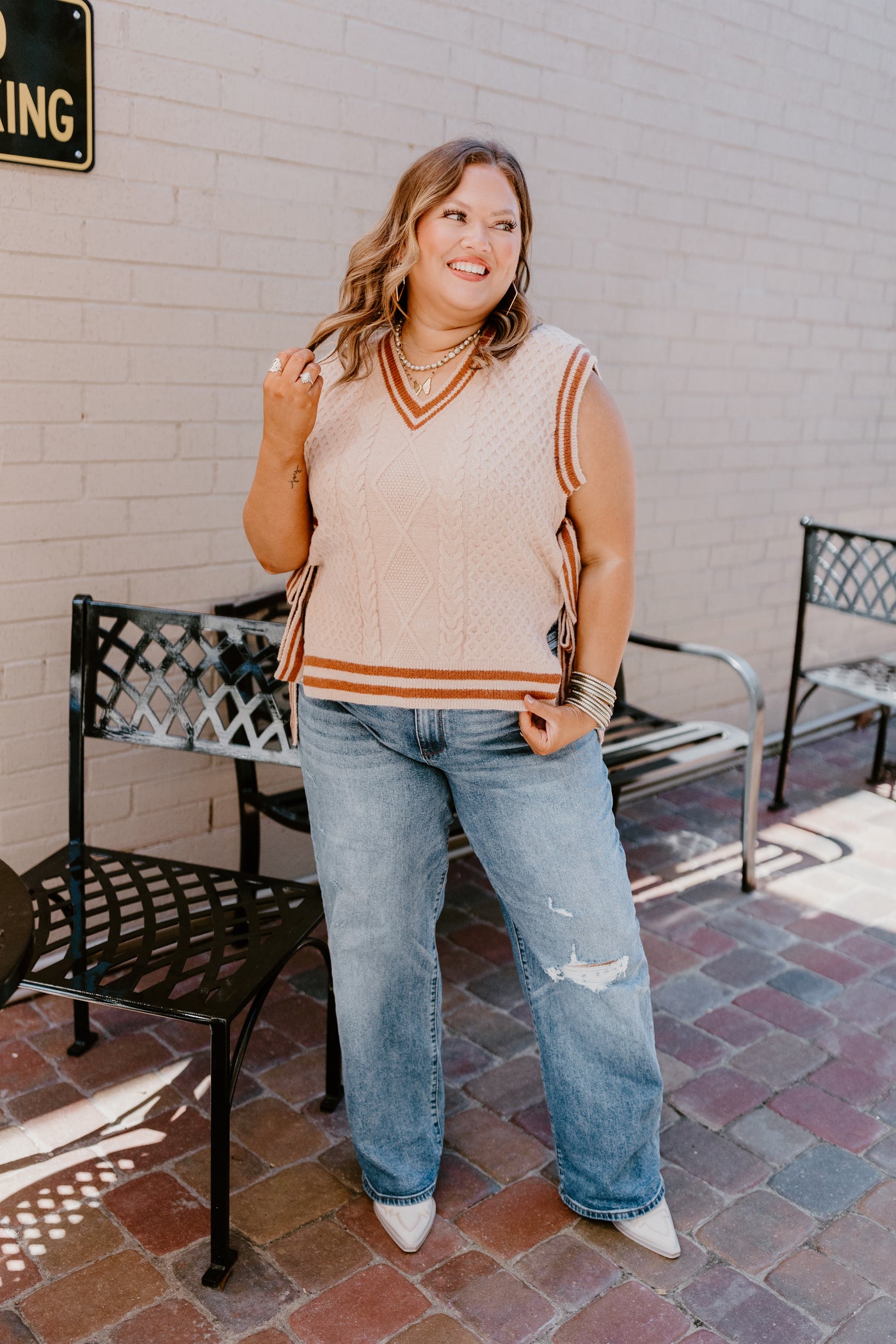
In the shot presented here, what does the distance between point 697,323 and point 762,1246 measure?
305 centimetres

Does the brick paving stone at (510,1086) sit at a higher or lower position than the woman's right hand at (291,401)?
lower

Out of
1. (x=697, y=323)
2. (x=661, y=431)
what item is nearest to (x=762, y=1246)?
(x=661, y=431)

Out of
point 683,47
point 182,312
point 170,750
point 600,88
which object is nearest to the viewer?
point 182,312

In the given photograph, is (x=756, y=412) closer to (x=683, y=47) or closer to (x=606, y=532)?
(x=683, y=47)

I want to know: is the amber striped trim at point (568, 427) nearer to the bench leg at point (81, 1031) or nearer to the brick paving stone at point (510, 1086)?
the brick paving stone at point (510, 1086)

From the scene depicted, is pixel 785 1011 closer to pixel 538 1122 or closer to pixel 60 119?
pixel 538 1122

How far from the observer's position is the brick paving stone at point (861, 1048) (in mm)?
2885

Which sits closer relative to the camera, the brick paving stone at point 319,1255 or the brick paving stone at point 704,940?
the brick paving stone at point 319,1255

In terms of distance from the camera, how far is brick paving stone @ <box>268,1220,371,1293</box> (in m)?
2.17

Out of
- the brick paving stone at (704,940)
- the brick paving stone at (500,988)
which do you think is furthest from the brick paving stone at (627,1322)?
the brick paving stone at (704,940)

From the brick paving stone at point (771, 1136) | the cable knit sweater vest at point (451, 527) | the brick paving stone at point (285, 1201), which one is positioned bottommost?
the brick paving stone at point (285, 1201)

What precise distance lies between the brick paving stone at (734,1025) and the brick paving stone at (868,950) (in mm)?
490

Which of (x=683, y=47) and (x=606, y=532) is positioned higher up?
(x=683, y=47)

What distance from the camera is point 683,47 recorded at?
4.00m
